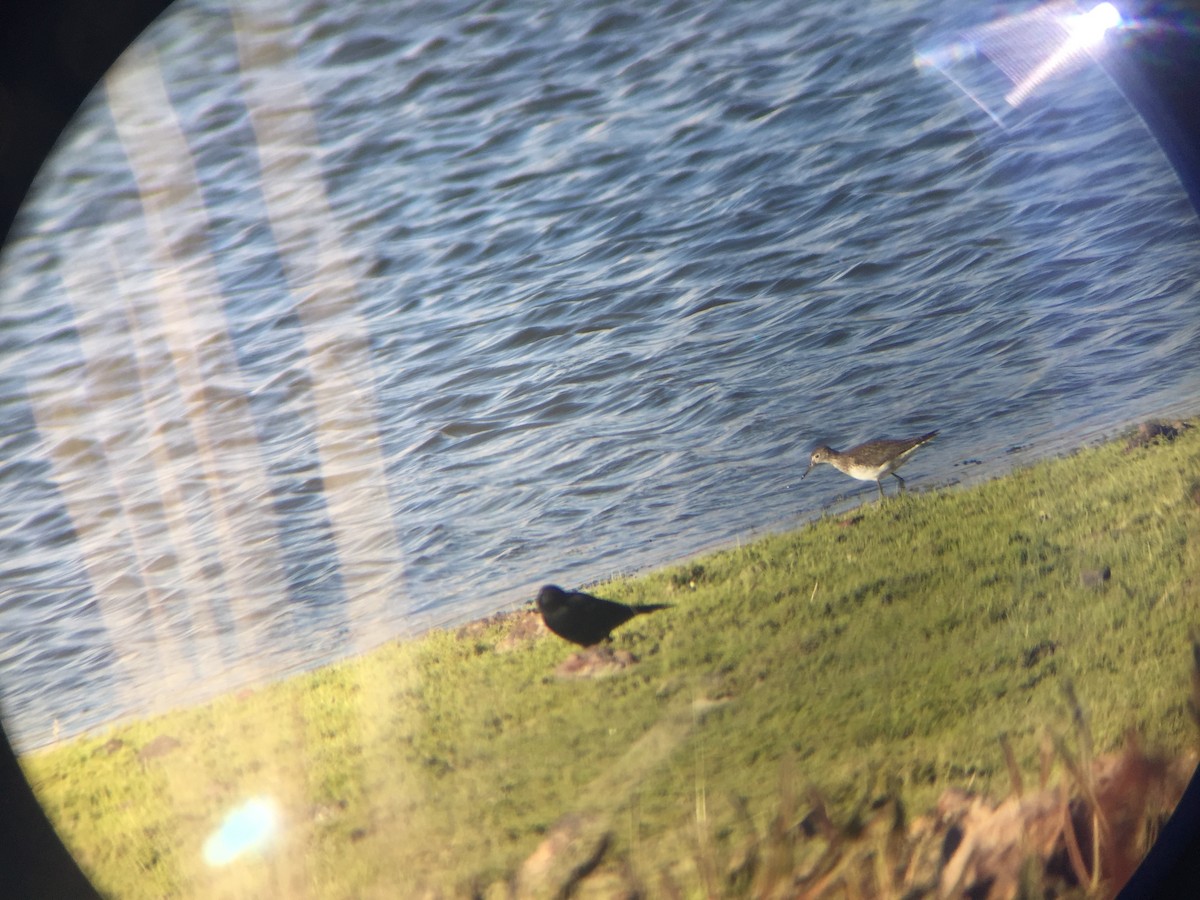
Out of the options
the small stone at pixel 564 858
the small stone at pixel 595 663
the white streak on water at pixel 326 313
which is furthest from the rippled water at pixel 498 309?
the small stone at pixel 564 858

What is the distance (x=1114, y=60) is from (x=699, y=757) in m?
1.58

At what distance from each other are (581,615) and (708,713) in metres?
0.31


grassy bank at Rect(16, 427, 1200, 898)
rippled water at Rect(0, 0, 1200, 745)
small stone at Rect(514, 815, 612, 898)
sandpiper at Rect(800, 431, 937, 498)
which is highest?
rippled water at Rect(0, 0, 1200, 745)

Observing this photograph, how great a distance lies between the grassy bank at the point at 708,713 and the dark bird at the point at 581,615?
0.03 m

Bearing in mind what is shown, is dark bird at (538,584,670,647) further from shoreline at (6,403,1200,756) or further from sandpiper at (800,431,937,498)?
sandpiper at (800,431,937,498)

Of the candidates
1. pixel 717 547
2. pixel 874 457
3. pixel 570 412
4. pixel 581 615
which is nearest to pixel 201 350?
pixel 570 412

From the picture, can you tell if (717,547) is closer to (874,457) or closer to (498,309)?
(874,457)

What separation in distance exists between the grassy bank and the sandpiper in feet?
0.26

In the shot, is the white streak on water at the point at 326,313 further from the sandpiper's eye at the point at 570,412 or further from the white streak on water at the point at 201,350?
the white streak on water at the point at 201,350

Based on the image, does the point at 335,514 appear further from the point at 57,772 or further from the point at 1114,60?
the point at 1114,60

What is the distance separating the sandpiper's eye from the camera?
1814 mm

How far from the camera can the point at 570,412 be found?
6.27 feet

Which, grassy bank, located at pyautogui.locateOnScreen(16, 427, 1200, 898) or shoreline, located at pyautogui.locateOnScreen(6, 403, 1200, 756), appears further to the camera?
shoreline, located at pyautogui.locateOnScreen(6, 403, 1200, 756)

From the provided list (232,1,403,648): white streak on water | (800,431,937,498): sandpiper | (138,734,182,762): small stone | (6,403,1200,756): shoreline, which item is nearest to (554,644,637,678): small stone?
(6,403,1200,756): shoreline
